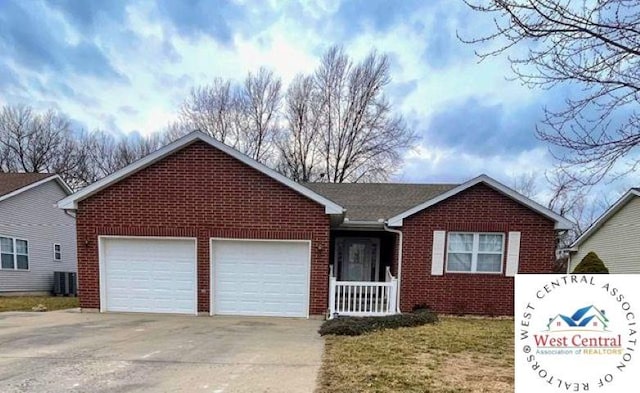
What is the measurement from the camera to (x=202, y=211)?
36.7ft

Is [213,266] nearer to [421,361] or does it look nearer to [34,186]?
[421,361]

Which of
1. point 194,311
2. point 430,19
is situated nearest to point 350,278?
point 194,311

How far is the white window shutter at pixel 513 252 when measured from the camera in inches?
464

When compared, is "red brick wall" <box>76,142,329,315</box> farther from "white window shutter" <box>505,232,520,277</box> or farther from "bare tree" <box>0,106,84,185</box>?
"bare tree" <box>0,106,84,185</box>

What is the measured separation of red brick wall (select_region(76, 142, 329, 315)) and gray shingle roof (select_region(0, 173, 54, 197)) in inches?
366

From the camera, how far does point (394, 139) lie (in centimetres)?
2916

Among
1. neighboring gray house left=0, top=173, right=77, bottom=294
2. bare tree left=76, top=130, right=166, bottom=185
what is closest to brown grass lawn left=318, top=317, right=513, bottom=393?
neighboring gray house left=0, top=173, right=77, bottom=294

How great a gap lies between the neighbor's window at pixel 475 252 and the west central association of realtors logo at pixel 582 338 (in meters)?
8.79

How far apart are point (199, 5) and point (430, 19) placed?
5.88 metres

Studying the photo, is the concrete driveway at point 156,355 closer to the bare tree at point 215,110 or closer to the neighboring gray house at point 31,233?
the neighboring gray house at point 31,233

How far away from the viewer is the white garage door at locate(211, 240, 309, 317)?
11180mm

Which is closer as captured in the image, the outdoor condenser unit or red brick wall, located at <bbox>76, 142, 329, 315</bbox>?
red brick wall, located at <bbox>76, 142, 329, 315</bbox>

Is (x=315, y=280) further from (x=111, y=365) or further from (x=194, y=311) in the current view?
(x=111, y=365)

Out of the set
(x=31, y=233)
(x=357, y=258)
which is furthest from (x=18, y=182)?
(x=357, y=258)
